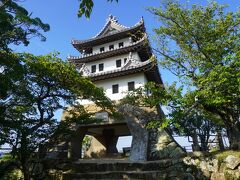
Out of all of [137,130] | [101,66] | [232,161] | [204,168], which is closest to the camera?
[232,161]

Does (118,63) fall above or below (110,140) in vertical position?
above

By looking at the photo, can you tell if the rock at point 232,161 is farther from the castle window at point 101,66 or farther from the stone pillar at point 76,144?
the castle window at point 101,66

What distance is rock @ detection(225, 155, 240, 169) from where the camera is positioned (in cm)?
1133

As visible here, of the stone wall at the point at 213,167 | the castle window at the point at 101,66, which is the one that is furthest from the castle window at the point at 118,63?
the stone wall at the point at 213,167

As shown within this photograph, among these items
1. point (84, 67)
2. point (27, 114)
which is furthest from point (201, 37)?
point (84, 67)

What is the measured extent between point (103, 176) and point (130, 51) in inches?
501

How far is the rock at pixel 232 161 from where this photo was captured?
11.3m

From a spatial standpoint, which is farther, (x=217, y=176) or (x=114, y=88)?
(x=114, y=88)

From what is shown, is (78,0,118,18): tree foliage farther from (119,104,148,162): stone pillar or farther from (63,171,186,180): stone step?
(119,104,148,162): stone pillar

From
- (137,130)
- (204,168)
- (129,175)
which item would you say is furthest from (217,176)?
(137,130)

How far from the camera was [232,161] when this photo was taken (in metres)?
11.5

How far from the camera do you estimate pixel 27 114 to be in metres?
13.0

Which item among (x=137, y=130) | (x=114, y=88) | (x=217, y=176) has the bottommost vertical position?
(x=217, y=176)

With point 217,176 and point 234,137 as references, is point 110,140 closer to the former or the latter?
point 234,137
